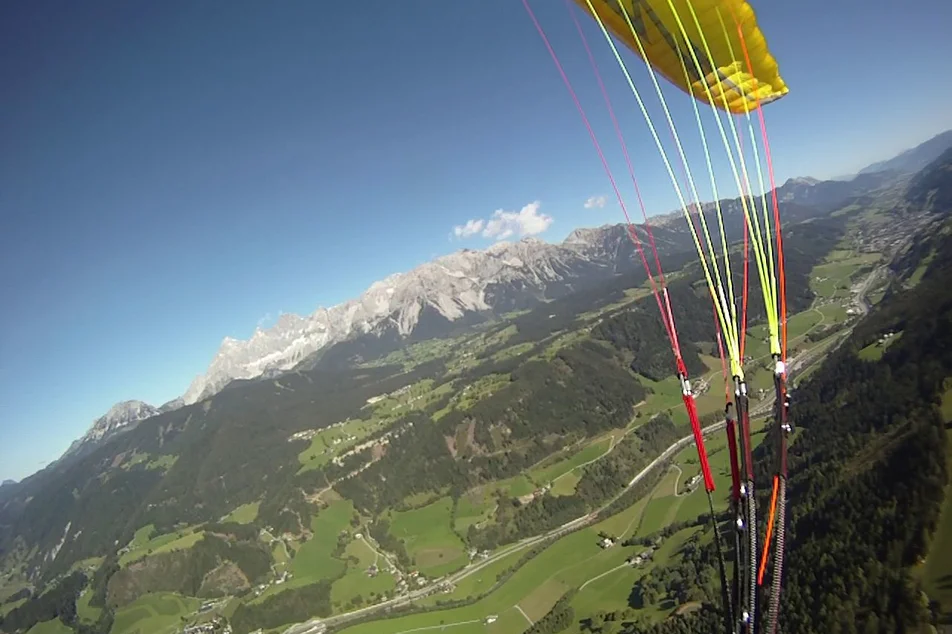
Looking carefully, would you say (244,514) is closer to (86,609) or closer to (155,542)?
(155,542)

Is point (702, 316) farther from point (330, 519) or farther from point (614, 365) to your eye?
point (330, 519)

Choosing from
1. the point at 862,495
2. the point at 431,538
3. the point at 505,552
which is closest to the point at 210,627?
the point at 431,538

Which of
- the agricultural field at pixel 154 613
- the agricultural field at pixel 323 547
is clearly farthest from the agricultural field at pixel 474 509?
the agricultural field at pixel 154 613

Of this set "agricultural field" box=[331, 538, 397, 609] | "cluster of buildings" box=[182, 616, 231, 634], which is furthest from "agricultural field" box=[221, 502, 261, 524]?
"agricultural field" box=[331, 538, 397, 609]

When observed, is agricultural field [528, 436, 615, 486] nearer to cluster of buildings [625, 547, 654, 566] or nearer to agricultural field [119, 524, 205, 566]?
cluster of buildings [625, 547, 654, 566]

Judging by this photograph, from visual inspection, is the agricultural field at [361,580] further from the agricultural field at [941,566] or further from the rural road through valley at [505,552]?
the agricultural field at [941,566]
